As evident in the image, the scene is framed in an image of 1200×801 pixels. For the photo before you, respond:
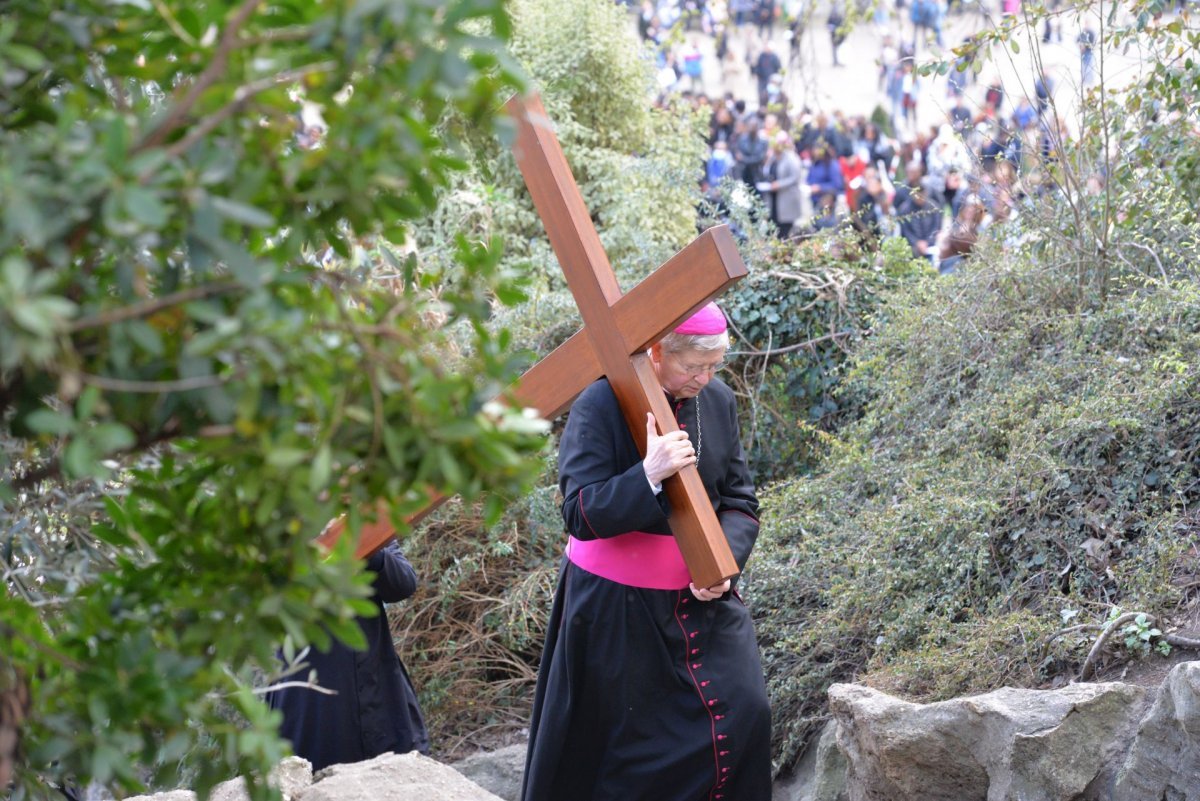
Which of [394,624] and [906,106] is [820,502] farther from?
[906,106]

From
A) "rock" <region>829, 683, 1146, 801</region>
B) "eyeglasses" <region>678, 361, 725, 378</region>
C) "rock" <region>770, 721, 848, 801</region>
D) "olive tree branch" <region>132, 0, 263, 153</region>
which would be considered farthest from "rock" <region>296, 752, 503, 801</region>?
"olive tree branch" <region>132, 0, 263, 153</region>

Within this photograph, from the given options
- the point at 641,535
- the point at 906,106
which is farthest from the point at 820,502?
the point at 906,106

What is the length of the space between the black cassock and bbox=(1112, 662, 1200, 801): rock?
112 centimetres

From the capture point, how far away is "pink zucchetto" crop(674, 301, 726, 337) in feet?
13.0

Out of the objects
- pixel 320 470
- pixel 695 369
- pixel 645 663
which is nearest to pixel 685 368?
pixel 695 369

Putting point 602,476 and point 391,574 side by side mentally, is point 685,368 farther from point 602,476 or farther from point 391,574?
point 391,574

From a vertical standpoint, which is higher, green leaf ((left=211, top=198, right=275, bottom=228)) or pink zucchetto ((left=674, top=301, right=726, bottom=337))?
green leaf ((left=211, top=198, right=275, bottom=228))

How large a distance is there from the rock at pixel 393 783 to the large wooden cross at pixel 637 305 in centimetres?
68

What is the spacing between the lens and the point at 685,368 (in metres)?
4.05

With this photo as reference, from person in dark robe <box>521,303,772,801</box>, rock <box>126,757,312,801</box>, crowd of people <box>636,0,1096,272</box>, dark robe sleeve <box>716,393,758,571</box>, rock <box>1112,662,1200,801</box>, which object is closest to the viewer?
rock <box>126,757,312,801</box>

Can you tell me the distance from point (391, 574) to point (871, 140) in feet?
49.3

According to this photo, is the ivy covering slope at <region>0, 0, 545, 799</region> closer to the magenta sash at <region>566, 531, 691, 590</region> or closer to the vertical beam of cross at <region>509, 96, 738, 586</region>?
the vertical beam of cross at <region>509, 96, 738, 586</region>

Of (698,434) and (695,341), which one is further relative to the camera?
(698,434)

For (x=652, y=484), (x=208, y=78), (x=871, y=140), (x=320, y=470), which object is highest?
(x=208, y=78)
